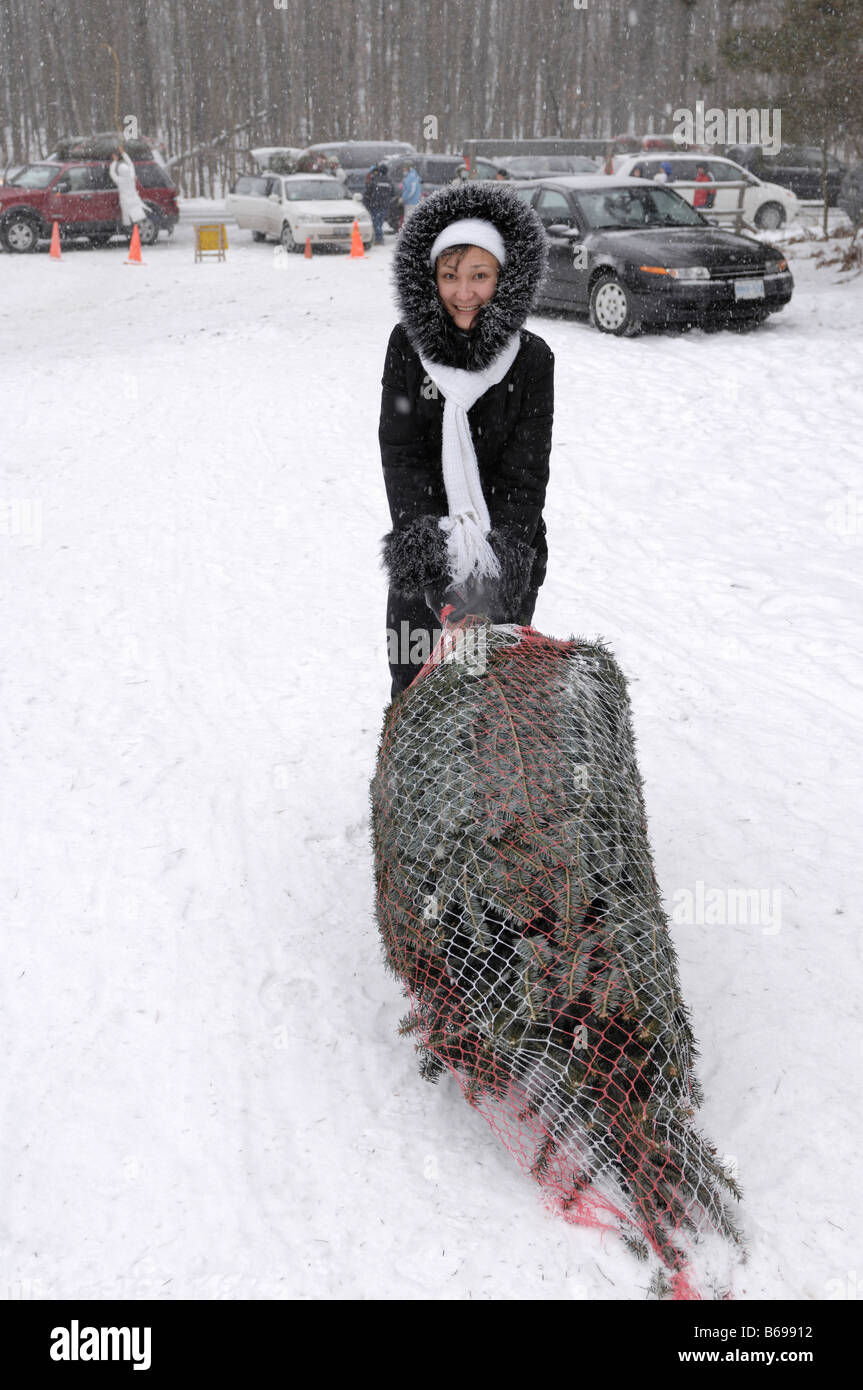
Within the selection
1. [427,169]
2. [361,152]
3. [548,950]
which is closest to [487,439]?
[548,950]

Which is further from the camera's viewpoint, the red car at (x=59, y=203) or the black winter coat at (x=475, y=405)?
the red car at (x=59, y=203)

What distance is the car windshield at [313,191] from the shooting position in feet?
68.0

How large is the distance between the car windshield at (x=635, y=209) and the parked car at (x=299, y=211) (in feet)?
27.7

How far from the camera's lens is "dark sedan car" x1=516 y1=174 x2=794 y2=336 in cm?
1126

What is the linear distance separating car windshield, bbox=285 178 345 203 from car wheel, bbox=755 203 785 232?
779cm

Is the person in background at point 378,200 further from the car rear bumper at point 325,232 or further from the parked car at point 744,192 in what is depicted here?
the parked car at point 744,192

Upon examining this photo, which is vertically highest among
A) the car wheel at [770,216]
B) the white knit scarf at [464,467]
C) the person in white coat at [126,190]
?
the person in white coat at [126,190]

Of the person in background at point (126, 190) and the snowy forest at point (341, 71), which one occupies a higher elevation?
the snowy forest at point (341, 71)

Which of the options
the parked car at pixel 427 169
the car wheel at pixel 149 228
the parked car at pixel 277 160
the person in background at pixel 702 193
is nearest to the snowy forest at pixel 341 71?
the parked car at pixel 277 160

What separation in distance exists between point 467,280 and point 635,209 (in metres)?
10.5

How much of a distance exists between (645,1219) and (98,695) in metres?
3.38

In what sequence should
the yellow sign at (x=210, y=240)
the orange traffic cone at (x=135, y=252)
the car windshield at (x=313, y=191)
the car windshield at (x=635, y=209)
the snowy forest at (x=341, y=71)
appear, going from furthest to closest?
the snowy forest at (x=341, y=71) → the car windshield at (x=313, y=191) → the yellow sign at (x=210, y=240) → the orange traffic cone at (x=135, y=252) → the car windshield at (x=635, y=209)

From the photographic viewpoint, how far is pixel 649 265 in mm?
11312

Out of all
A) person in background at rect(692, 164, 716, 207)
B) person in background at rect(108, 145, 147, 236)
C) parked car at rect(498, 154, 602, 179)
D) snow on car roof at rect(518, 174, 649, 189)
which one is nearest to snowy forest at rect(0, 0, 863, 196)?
parked car at rect(498, 154, 602, 179)
